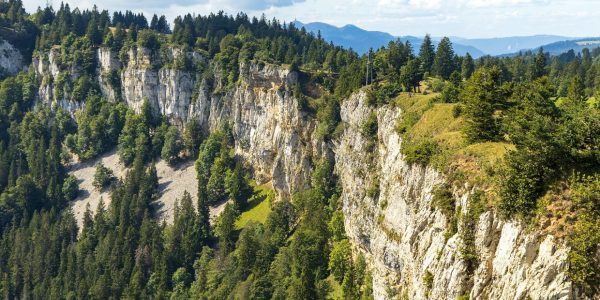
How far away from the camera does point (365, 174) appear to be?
9144 cm

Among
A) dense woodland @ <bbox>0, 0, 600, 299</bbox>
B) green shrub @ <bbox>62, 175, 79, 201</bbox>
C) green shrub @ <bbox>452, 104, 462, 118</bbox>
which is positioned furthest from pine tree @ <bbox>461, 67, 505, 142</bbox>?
green shrub @ <bbox>62, 175, 79, 201</bbox>

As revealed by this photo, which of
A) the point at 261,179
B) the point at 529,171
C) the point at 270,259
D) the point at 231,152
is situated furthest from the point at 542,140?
the point at 231,152

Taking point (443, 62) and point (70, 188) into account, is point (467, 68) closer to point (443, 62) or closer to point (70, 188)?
point (443, 62)

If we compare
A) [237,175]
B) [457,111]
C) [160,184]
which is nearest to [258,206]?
[237,175]

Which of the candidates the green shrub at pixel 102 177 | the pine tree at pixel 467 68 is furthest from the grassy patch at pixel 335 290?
the green shrub at pixel 102 177

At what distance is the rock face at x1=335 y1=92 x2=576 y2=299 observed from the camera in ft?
111

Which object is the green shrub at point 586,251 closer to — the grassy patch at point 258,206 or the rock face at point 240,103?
the rock face at point 240,103

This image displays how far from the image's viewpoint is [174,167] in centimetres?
17038

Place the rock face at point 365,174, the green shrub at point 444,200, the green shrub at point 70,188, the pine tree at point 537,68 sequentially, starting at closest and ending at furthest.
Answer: the rock face at point 365,174
the green shrub at point 444,200
the pine tree at point 537,68
the green shrub at point 70,188

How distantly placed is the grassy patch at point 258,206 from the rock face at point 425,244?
149 feet

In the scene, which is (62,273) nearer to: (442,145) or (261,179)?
(261,179)

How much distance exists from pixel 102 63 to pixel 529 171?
191m

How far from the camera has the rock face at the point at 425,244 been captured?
111ft

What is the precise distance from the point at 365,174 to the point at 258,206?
56.4 metres
